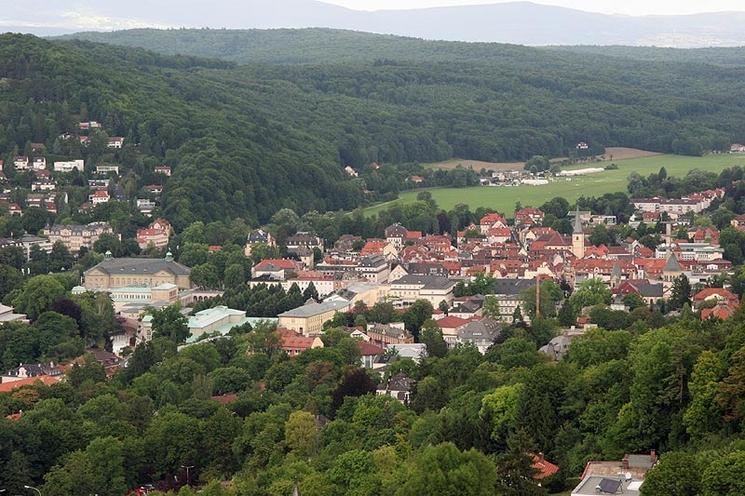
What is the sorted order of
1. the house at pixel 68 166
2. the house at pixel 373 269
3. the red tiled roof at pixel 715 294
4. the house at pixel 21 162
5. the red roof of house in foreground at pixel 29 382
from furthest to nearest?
1. the house at pixel 68 166
2. the house at pixel 21 162
3. the house at pixel 373 269
4. the red tiled roof at pixel 715 294
5. the red roof of house in foreground at pixel 29 382

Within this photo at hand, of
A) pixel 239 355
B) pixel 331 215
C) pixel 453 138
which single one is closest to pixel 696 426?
pixel 239 355

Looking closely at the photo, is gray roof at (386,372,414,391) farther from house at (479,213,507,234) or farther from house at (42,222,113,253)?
house at (479,213,507,234)

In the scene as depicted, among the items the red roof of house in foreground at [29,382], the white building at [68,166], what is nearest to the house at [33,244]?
the white building at [68,166]

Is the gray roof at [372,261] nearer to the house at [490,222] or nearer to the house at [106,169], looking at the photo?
the house at [490,222]

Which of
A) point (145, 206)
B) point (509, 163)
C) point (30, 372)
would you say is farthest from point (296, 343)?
point (509, 163)

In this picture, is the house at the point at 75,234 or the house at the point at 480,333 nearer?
the house at the point at 480,333

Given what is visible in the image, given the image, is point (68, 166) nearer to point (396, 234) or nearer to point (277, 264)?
point (396, 234)

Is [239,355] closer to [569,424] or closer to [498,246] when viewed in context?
[569,424]
